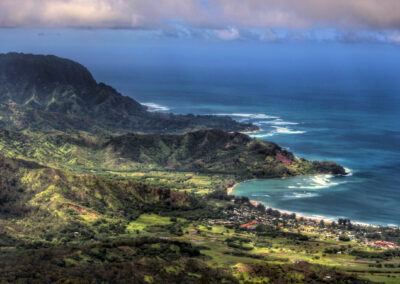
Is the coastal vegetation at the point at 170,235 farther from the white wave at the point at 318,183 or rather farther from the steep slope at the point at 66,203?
the white wave at the point at 318,183

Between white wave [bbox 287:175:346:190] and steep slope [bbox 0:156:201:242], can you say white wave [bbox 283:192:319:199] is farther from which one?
steep slope [bbox 0:156:201:242]

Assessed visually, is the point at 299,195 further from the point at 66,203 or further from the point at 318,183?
the point at 66,203

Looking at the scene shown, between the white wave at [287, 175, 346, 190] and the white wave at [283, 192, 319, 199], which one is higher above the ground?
the white wave at [287, 175, 346, 190]

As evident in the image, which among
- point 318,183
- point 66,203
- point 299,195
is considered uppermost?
point 318,183

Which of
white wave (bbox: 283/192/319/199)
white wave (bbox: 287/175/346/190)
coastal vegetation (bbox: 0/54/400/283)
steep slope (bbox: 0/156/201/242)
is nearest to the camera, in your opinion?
coastal vegetation (bbox: 0/54/400/283)

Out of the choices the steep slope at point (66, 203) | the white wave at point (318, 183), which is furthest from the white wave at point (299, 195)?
the steep slope at point (66, 203)

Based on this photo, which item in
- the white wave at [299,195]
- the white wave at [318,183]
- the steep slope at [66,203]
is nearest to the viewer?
the steep slope at [66,203]

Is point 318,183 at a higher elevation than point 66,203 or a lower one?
higher

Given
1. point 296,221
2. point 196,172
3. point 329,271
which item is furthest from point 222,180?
point 329,271

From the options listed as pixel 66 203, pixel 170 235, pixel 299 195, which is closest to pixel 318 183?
pixel 299 195

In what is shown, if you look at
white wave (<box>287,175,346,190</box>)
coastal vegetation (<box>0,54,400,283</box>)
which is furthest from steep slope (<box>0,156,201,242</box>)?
white wave (<box>287,175,346,190</box>)

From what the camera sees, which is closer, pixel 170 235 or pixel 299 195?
pixel 170 235
